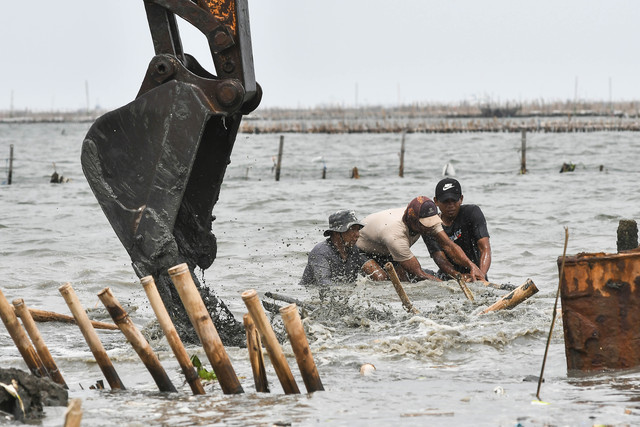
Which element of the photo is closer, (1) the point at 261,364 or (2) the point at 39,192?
(1) the point at 261,364

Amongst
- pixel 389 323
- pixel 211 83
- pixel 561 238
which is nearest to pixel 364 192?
pixel 561 238

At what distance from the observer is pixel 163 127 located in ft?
18.5

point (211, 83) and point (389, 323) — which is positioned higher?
point (211, 83)

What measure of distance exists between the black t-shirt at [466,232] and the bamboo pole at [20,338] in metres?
5.62

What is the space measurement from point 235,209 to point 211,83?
1636 centimetres

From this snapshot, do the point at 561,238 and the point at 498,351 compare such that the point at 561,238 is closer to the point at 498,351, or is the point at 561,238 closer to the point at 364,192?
the point at 498,351

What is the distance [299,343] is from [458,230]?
19.5ft

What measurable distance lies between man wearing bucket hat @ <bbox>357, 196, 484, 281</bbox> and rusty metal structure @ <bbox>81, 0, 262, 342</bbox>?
439 cm

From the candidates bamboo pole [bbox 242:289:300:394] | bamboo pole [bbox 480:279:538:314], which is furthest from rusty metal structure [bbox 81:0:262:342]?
bamboo pole [bbox 480:279:538:314]

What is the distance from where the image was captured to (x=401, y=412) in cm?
516

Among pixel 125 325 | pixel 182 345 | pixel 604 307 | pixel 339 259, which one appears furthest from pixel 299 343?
pixel 339 259

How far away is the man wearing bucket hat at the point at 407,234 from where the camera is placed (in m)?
9.89

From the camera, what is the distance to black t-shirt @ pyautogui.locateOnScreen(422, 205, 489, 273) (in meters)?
10.4

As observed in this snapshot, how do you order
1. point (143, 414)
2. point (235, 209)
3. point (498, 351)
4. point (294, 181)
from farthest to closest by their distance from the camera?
1. point (294, 181)
2. point (235, 209)
3. point (498, 351)
4. point (143, 414)
